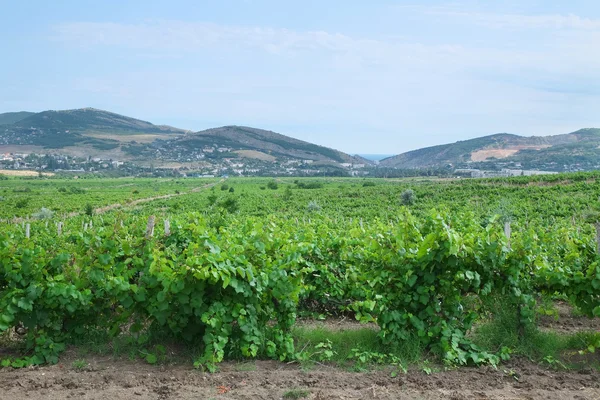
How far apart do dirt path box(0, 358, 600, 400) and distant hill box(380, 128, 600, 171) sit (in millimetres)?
124788

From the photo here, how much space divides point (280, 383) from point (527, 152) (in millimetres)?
169925

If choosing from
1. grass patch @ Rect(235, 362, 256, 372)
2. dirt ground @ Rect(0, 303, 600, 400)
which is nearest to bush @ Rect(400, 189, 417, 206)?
dirt ground @ Rect(0, 303, 600, 400)

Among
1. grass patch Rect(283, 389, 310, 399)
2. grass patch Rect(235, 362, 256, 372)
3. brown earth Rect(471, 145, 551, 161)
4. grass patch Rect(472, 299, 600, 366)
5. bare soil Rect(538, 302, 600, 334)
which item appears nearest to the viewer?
grass patch Rect(283, 389, 310, 399)

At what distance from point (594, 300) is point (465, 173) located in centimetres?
12535

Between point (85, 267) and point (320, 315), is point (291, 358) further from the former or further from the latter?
point (85, 267)

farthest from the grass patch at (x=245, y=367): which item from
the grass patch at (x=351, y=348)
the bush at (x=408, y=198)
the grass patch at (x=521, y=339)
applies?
the bush at (x=408, y=198)

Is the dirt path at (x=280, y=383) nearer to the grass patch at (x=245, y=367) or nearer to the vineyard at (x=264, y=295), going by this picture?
the grass patch at (x=245, y=367)

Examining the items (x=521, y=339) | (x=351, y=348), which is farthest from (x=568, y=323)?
(x=351, y=348)

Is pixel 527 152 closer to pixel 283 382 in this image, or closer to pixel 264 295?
pixel 264 295

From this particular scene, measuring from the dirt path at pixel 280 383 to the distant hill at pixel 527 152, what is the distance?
12479 centimetres

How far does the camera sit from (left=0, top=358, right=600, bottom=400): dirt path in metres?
5.09

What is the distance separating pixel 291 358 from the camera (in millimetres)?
5996

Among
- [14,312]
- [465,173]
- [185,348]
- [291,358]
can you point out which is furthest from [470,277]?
[465,173]

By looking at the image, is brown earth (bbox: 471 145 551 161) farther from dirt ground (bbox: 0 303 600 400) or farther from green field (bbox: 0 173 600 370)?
dirt ground (bbox: 0 303 600 400)
